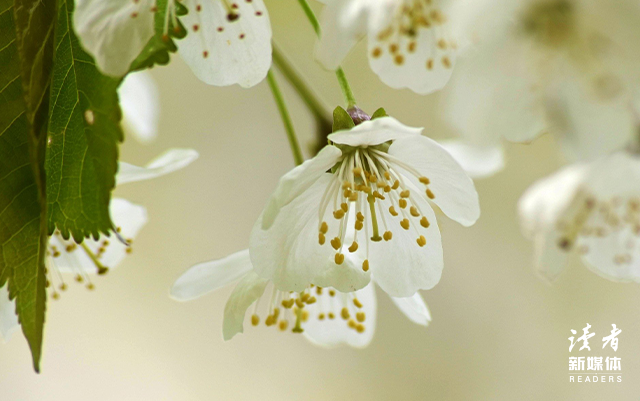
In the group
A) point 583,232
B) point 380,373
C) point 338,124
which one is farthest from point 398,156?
point 380,373

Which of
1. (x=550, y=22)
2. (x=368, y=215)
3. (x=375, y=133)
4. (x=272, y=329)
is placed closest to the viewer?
(x=550, y=22)

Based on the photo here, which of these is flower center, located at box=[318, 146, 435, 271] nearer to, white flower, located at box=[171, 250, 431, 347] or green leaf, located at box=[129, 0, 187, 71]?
white flower, located at box=[171, 250, 431, 347]

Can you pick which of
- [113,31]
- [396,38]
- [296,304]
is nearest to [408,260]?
[296,304]

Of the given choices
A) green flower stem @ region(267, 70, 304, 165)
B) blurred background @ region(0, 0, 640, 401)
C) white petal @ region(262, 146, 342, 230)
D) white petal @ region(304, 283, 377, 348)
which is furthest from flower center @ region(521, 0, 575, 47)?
blurred background @ region(0, 0, 640, 401)

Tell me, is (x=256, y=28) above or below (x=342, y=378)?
above

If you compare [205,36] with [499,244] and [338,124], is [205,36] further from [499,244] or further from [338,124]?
[499,244]

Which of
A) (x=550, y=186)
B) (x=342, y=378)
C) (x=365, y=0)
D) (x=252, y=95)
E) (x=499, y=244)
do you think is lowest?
(x=342, y=378)

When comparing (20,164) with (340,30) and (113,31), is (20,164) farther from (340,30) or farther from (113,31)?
(340,30)
